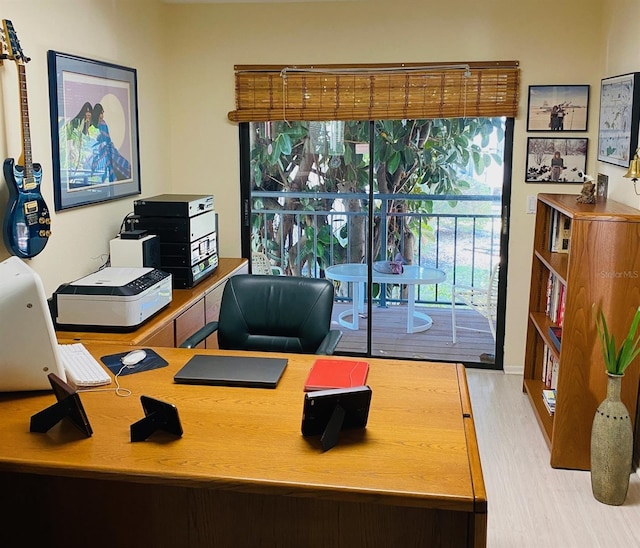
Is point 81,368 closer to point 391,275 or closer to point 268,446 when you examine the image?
point 268,446

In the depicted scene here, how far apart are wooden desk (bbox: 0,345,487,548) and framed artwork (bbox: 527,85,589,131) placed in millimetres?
2676

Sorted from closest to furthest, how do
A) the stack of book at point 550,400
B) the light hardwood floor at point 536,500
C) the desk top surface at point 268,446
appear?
the desk top surface at point 268,446, the light hardwood floor at point 536,500, the stack of book at point 550,400

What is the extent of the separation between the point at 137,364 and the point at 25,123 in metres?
1.28

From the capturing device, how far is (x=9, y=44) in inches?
108

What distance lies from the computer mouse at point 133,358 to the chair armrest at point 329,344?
79 centimetres

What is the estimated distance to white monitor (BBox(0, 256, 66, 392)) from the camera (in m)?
1.92

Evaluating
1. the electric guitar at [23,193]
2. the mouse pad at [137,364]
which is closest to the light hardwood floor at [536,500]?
the mouse pad at [137,364]

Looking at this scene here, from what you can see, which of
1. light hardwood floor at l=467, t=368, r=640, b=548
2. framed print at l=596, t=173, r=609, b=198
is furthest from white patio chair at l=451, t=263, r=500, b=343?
light hardwood floor at l=467, t=368, r=640, b=548

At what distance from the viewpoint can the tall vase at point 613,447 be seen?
287 centimetres

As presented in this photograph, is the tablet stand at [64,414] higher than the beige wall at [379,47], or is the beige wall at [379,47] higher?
the beige wall at [379,47]

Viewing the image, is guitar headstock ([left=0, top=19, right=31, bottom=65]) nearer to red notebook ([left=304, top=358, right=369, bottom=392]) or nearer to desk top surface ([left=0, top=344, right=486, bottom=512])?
desk top surface ([left=0, top=344, right=486, bottom=512])

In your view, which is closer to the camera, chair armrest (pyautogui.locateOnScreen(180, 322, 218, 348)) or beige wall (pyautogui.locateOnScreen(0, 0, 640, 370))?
chair armrest (pyautogui.locateOnScreen(180, 322, 218, 348))

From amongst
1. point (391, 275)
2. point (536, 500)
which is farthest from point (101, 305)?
point (391, 275)

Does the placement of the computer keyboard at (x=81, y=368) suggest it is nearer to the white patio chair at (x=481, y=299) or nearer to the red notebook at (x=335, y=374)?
the red notebook at (x=335, y=374)
